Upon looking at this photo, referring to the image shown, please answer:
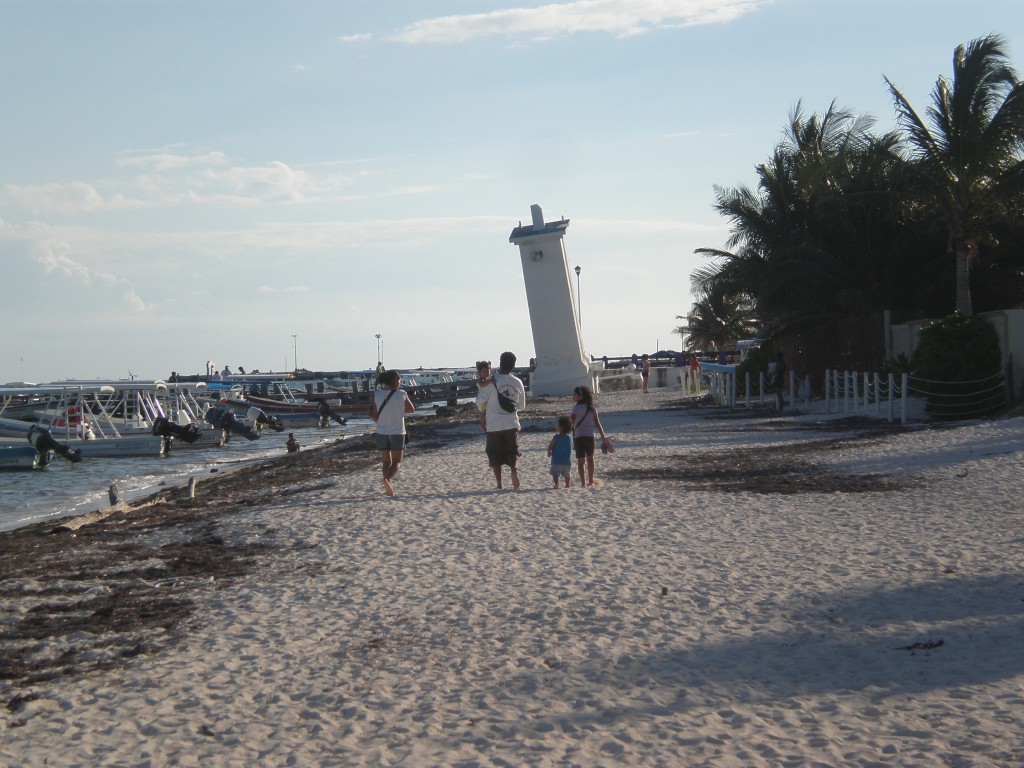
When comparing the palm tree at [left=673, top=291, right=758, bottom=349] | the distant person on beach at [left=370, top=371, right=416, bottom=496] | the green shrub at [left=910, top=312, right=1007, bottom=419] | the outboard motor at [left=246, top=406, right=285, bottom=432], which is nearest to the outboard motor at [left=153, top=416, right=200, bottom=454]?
the outboard motor at [left=246, top=406, right=285, bottom=432]

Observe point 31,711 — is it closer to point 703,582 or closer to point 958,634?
point 703,582

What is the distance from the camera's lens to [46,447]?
28.4 meters

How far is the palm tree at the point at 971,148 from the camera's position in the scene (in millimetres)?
22922

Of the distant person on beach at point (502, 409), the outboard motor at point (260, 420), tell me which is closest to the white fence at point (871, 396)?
the distant person on beach at point (502, 409)

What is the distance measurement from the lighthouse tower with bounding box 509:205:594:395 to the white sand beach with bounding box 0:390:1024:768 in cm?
3260

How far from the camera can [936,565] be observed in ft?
26.0

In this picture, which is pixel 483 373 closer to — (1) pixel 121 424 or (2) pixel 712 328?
(1) pixel 121 424

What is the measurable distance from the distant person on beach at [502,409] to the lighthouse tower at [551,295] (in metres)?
31.2

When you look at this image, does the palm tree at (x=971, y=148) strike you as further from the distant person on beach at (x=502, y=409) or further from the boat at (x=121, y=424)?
the boat at (x=121, y=424)

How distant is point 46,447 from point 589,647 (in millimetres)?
25900

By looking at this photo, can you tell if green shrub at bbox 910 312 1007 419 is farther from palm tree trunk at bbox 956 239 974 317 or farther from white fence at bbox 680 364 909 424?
palm tree trunk at bbox 956 239 974 317

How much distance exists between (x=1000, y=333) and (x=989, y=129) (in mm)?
4613

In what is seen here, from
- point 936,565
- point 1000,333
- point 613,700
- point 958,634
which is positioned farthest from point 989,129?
point 613,700

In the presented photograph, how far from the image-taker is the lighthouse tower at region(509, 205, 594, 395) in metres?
44.1
